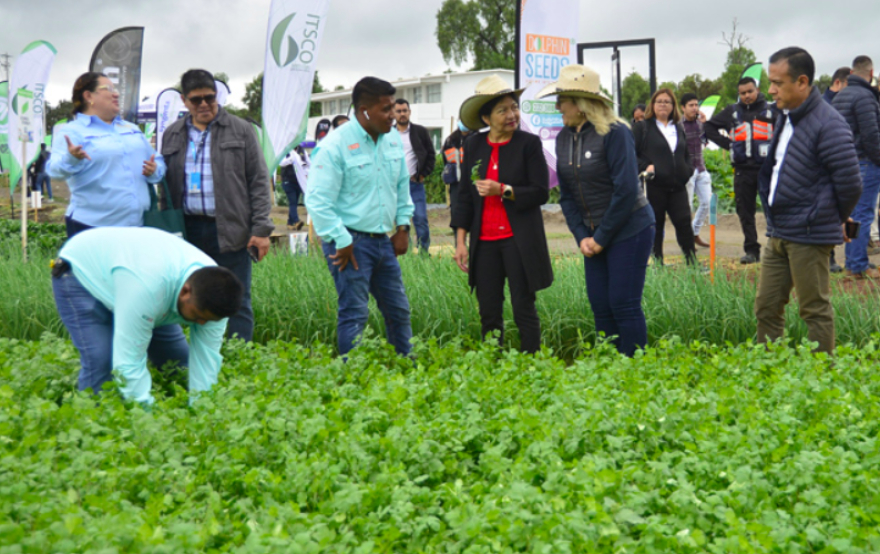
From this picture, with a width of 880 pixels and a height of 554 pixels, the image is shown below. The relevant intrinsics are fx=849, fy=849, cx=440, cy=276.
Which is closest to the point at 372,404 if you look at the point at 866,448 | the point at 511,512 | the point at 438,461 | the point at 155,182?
the point at 438,461

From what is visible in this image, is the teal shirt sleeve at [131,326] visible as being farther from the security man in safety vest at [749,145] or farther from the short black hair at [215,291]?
the security man in safety vest at [749,145]

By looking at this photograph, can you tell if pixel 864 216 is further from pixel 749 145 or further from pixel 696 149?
pixel 696 149

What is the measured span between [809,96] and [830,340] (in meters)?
1.44

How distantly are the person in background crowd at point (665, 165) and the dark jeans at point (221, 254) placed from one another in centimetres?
428

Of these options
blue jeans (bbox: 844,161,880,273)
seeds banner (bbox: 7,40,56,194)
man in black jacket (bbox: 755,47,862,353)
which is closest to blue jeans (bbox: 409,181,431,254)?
blue jeans (bbox: 844,161,880,273)

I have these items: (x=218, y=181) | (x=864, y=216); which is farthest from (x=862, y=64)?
(x=218, y=181)

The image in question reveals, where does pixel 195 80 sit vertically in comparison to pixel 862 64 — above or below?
below

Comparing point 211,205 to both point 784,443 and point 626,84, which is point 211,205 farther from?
point 626,84

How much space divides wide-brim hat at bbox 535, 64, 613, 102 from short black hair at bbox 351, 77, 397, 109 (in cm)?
106

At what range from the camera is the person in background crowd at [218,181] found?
18.3 ft

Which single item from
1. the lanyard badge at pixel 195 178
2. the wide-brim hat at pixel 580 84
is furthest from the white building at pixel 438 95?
the wide-brim hat at pixel 580 84

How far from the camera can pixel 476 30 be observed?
187ft

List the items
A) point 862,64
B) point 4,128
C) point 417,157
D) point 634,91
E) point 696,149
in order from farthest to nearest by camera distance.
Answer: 1. point 634,91
2. point 4,128
3. point 696,149
4. point 417,157
5. point 862,64

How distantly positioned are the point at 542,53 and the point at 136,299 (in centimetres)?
501
